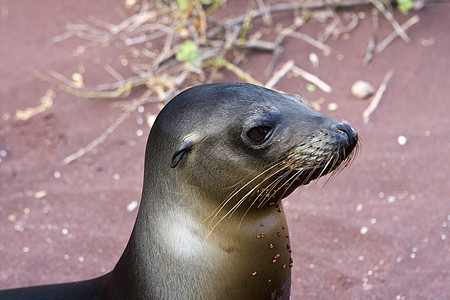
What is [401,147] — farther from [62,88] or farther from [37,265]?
[62,88]

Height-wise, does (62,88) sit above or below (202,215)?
below

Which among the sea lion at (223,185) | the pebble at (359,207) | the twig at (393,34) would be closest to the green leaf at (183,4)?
the twig at (393,34)

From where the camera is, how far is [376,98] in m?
4.07

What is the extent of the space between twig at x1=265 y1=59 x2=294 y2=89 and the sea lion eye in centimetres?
252

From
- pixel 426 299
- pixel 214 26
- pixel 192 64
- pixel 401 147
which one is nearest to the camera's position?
pixel 426 299

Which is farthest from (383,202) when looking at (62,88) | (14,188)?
(62,88)

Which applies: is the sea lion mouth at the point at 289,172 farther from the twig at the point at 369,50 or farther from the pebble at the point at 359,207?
the twig at the point at 369,50

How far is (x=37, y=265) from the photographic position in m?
3.11

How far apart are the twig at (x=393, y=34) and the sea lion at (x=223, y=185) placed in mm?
2927

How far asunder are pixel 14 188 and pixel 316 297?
2.15 metres

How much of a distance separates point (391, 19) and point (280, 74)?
1185mm

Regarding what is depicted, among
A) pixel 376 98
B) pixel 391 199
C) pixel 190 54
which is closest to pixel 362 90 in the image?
pixel 376 98

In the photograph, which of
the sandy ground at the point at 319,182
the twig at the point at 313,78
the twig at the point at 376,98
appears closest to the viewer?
the sandy ground at the point at 319,182

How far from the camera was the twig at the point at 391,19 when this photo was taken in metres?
4.58
